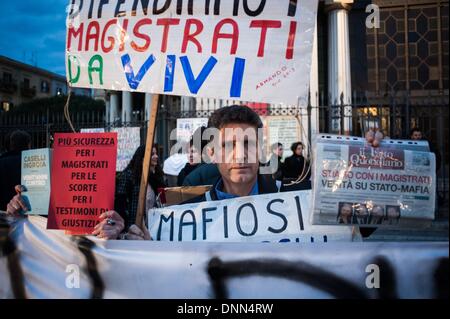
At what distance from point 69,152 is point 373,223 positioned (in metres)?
1.65

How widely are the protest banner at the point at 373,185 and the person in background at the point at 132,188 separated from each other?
1.37 m

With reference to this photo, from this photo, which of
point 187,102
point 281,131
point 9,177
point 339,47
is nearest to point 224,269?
point 9,177

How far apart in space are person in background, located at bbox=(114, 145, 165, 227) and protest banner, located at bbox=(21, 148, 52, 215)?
48cm

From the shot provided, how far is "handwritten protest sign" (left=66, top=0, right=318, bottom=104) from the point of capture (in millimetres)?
2244

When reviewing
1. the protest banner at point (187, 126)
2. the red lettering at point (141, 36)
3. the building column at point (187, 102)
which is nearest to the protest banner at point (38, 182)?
the red lettering at point (141, 36)

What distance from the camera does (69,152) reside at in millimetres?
2311

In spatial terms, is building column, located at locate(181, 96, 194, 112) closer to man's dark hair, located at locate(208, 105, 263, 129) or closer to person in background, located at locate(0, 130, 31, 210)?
person in background, located at locate(0, 130, 31, 210)

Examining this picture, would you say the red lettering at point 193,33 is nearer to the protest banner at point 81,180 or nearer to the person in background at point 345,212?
the protest banner at point 81,180

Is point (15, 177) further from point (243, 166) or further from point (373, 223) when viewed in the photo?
point (373, 223)

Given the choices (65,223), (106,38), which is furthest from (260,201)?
(106,38)

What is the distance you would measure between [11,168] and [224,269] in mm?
2651

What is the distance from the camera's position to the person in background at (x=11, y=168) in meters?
3.68

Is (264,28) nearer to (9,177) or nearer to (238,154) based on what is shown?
(238,154)

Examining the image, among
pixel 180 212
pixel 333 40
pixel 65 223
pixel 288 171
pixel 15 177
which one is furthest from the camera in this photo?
pixel 333 40
